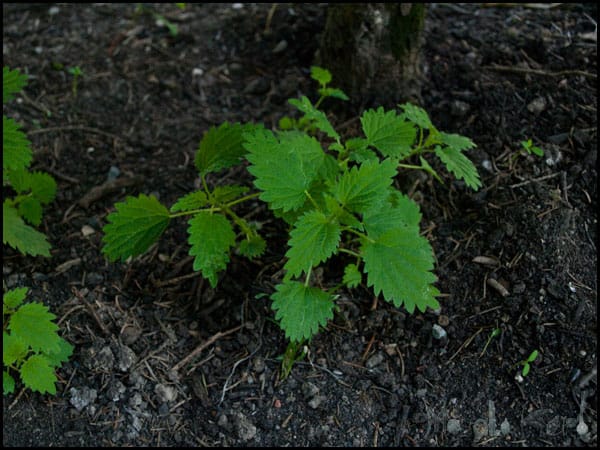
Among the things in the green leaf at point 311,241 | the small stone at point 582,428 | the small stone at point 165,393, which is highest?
the green leaf at point 311,241

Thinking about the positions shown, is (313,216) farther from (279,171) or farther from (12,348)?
(12,348)

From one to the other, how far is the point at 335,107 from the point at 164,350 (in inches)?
55.6

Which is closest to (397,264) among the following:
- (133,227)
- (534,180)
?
(133,227)

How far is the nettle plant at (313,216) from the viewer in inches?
76.9

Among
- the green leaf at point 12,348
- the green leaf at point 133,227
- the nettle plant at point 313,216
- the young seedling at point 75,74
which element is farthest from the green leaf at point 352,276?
the young seedling at point 75,74

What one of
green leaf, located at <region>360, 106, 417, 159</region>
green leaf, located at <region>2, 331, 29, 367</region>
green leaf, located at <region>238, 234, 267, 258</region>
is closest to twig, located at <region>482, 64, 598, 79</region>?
green leaf, located at <region>360, 106, 417, 159</region>

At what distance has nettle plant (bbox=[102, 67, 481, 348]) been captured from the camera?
195 cm

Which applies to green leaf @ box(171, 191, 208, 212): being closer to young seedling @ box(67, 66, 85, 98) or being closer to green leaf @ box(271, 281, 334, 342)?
green leaf @ box(271, 281, 334, 342)

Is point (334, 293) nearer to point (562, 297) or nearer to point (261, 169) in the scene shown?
point (261, 169)

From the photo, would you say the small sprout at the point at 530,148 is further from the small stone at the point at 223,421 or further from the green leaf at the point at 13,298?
the green leaf at the point at 13,298

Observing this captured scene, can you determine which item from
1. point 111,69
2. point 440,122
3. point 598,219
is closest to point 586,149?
point 598,219

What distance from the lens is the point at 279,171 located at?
206cm

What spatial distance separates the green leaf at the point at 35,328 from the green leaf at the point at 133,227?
0.31m

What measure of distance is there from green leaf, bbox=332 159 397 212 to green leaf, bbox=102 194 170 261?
660 mm
